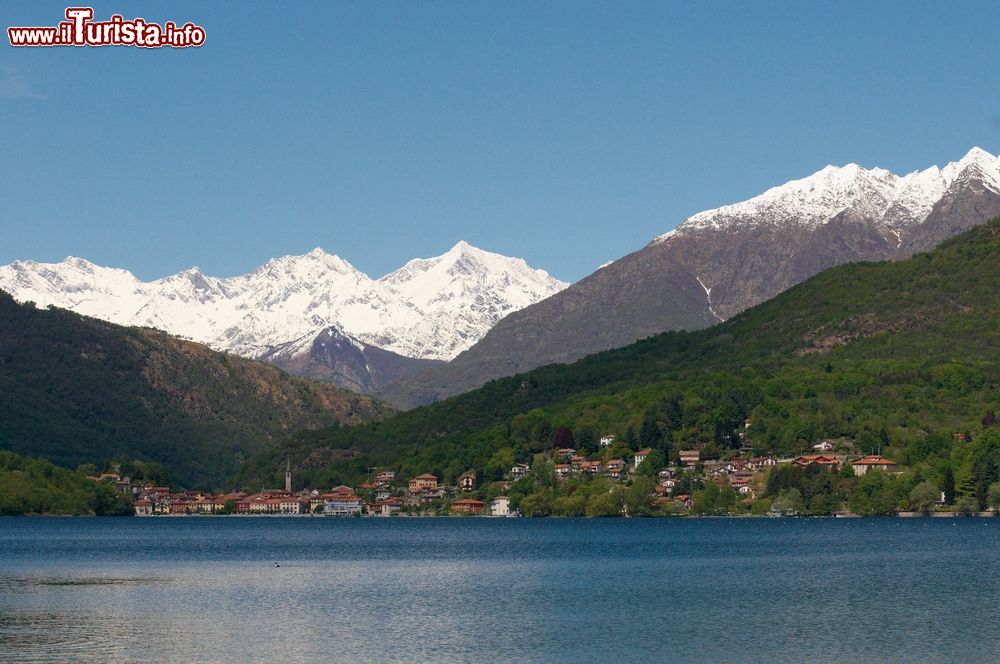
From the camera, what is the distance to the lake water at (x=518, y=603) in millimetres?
75000

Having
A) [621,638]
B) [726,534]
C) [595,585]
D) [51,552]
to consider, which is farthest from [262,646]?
[726,534]

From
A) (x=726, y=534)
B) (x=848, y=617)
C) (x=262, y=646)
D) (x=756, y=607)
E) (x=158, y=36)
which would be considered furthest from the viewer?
(x=726, y=534)

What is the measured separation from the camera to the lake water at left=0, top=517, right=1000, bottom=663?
75.0 metres

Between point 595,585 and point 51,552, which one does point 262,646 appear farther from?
point 51,552

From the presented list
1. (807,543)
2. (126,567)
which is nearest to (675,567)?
(807,543)

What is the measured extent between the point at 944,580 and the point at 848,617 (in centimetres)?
2553

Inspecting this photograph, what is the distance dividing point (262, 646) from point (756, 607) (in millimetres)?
30397

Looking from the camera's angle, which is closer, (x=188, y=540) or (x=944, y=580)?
(x=944, y=580)

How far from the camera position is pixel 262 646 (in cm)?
7619

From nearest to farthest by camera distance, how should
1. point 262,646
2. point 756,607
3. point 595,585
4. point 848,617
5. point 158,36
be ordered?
point 262,646 < point 848,617 < point 756,607 < point 158,36 < point 595,585

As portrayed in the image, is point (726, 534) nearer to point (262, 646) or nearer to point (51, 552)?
point (51, 552)

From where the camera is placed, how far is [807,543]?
156625 millimetres

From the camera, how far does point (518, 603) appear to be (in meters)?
97.7

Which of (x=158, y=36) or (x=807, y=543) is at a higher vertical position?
(x=158, y=36)
